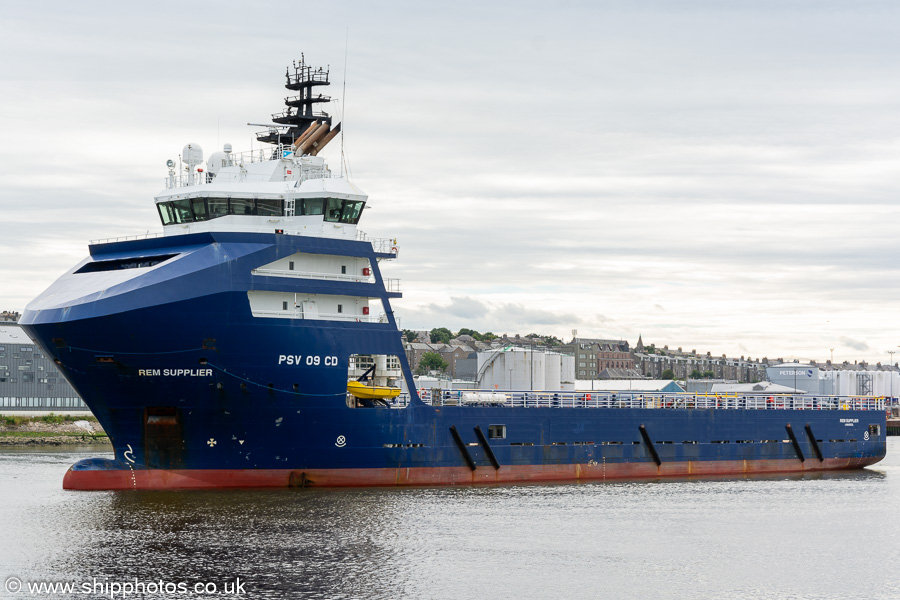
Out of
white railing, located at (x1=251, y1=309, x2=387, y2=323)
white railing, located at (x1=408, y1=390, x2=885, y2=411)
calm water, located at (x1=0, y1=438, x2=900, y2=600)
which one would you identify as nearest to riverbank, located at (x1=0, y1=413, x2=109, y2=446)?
calm water, located at (x1=0, y1=438, x2=900, y2=600)

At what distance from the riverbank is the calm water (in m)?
32.2

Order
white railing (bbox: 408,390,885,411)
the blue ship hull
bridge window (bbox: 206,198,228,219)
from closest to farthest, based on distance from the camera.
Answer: the blue ship hull, bridge window (bbox: 206,198,228,219), white railing (bbox: 408,390,885,411)

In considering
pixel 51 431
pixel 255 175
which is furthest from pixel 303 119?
pixel 51 431

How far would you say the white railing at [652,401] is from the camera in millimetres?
45344

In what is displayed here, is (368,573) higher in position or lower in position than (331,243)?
lower

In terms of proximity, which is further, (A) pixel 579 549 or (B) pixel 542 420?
(B) pixel 542 420

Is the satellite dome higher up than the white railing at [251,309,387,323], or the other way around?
the satellite dome

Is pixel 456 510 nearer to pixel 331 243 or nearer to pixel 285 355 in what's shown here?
pixel 285 355

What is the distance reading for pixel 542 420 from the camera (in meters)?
44.5

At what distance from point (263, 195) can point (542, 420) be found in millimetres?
14661

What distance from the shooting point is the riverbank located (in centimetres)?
7175

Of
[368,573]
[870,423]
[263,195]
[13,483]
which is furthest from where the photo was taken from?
[870,423]

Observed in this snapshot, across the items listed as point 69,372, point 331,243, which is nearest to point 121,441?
point 69,372

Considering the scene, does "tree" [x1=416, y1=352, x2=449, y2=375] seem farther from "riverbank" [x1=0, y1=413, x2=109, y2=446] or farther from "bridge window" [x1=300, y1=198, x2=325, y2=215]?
"bridge window" [x1=300, y1=198, x2=325, y2=215]
